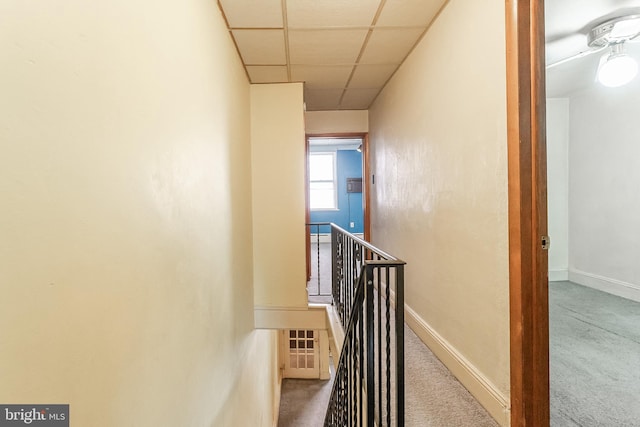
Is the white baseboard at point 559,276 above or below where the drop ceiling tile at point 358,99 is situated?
below

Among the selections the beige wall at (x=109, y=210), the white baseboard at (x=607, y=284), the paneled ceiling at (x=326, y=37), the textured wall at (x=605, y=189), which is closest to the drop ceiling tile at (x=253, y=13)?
the paneled ceiling at (x=326, y=37)

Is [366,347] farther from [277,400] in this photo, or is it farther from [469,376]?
[277,400]

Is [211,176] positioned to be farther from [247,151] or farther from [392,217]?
[392,217]

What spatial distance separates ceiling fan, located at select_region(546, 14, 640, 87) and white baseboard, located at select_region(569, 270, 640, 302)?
2.23 meters

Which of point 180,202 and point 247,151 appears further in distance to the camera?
point 247,151

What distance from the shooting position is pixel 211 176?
1.95 m

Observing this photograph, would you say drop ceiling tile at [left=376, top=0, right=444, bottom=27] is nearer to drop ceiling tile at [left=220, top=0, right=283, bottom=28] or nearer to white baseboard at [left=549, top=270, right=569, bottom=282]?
drop ceiling tile at [left=220, top=0, right=283, bottom=28]

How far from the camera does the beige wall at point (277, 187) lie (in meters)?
3.27

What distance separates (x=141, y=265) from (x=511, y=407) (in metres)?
1.75

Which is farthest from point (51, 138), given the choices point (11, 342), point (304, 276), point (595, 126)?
point (595, 126)

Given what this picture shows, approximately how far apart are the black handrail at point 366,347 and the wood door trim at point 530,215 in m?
0.55

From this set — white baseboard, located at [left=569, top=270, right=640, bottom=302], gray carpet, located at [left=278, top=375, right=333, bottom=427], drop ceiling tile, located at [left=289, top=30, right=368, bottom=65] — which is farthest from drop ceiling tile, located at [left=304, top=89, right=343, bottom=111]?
gray carpet, located at [left=278, top=375, right=333, bottom=427]

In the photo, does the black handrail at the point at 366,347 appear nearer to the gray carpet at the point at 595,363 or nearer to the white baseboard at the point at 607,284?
the gray carpet at the point at 595,363

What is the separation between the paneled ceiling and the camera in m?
2.02
